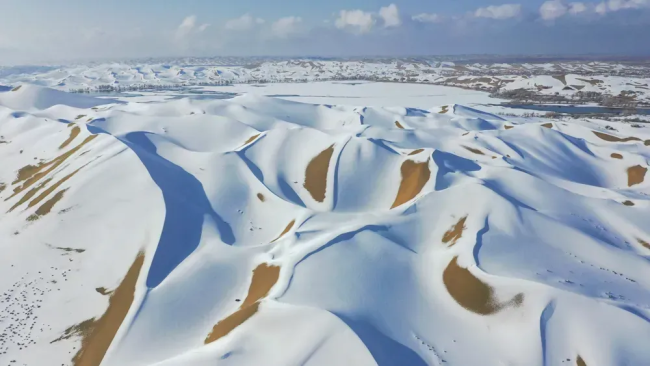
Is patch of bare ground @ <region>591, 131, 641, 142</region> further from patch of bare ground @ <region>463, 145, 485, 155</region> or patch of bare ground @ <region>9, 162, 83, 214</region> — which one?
patch of bare ground @ <region>9, 162, 83, 214</region>

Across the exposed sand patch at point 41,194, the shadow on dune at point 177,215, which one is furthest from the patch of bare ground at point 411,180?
the exposed sand patch at point 41,194

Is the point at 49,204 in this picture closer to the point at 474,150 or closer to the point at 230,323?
the point at 230,323

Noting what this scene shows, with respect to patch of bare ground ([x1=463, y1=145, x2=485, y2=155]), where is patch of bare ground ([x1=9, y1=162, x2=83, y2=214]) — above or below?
above

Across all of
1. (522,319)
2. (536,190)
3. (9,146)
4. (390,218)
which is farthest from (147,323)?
(9,146)

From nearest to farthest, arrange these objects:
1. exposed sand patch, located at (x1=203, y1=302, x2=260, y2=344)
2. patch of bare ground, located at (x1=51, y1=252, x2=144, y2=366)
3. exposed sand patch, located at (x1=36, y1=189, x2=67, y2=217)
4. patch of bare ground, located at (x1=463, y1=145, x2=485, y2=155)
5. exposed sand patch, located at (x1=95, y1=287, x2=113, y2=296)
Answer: patch of bare ground, located at (x1=51, y1=252, x2=144, y2=366), exposed sand patch, located at (x1=203, y1=302, x2=260, y2=344), exposed sand patch, located at (x1=95, y1=287, x2=113, y2=296), exposed sand patch, located at (x1=36, y1=189, x2=67, y2=217), patch of bare ground, located at (x1=463, y1=145, x2=485, y2=155)

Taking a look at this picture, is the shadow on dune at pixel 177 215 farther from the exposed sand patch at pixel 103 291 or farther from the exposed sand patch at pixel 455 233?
the exposed sand patch at pixel 455 233

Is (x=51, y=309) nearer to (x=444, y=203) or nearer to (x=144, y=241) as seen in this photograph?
(x=144, y=241)

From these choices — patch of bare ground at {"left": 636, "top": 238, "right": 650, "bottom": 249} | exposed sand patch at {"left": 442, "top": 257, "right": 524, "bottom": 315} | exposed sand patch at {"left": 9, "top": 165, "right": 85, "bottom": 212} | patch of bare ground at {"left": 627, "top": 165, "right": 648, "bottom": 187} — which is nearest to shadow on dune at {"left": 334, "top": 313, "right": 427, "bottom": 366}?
exposed sand patch at {"left": 442, "top": 257, "right": 524, "bottom": 315}

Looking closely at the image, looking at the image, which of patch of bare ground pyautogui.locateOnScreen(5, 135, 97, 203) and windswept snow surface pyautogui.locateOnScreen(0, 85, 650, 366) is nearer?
windswept snow surface pyautogui.locateOnScreen(0, 85, 650, 366)
